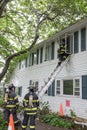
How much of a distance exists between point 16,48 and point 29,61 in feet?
6.56

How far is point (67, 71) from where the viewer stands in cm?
Result: 1688

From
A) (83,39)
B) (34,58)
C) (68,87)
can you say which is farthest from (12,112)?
(34,58)

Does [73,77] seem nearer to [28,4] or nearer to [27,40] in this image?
[28,4]

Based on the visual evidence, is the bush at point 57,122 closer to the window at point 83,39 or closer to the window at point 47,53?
the window at point 83,39

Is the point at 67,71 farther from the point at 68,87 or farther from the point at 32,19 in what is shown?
the point at 32,19

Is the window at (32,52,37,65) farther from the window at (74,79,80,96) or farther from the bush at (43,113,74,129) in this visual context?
the bush at (43,113,74,129)

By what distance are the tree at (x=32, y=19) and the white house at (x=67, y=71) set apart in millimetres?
1618

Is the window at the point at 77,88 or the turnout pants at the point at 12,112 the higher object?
the window at the point at 77,88

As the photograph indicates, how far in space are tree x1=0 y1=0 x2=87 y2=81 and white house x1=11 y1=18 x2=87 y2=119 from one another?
63.7 inches

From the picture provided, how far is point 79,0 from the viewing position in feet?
63.4

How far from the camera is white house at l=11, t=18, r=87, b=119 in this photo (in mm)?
14977

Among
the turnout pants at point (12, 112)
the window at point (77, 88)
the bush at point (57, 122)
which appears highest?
the window at point (77, 88)

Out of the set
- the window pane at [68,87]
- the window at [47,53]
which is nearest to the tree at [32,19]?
the window at [47,53]

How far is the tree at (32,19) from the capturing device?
18.3 m
